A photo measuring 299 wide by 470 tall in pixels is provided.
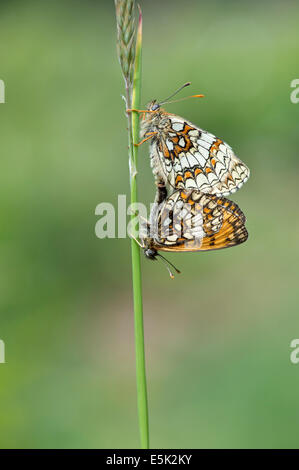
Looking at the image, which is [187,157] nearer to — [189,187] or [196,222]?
[189,187]


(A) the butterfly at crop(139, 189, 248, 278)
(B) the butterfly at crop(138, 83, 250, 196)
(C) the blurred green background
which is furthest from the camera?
(C) the blurred green background

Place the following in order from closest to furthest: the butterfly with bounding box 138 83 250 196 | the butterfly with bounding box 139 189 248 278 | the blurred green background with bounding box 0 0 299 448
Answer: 1. the butterfly with bounding box 139 189 248 278
2. the butterfly with bounding box 138 83 250 196
3. the blurred green background with bounding box 0 0 299 448

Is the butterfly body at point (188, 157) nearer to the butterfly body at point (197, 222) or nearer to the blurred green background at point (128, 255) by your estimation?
the butterfly body at point (197, 222)

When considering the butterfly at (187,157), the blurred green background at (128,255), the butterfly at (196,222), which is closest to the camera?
the butterfly at (196,222)

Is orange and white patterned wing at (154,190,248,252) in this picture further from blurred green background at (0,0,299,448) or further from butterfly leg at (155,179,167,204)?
blurred green background at (0,0,299,448)

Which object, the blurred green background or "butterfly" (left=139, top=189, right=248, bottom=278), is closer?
"butterfly" (left=139, top=189, right=248, bottom=278)

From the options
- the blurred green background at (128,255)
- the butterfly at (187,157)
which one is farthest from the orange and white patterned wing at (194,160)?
the blurred green background at (128,255)

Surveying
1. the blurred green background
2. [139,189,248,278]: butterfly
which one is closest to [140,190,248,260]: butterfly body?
[139,189,248,278]: butterfly
